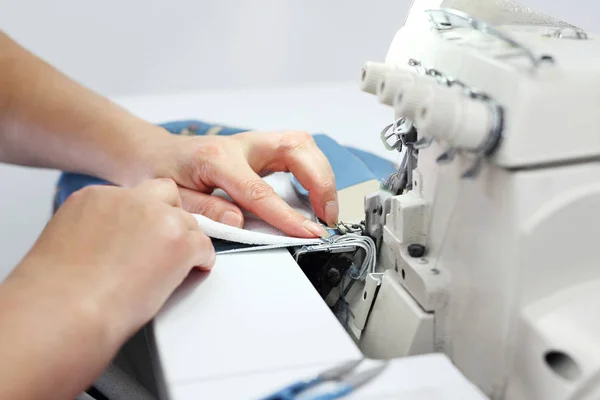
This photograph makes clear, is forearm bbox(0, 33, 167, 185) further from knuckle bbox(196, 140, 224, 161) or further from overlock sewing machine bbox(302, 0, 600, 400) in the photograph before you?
overlock sewing machine bbox(302, 0, 600, 400)

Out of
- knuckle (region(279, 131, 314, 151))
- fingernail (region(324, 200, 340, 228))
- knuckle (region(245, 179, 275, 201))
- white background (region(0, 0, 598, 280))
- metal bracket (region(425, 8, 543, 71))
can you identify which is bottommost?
white background (region(0, 0, 598, 280))

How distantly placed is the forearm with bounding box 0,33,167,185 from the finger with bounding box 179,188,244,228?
0.12 m

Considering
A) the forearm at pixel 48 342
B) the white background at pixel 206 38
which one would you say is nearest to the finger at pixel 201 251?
the forearm at pixel 48 342

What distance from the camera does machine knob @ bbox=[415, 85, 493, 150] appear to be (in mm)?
451

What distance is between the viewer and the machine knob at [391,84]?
50cm

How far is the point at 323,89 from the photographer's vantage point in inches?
74.5

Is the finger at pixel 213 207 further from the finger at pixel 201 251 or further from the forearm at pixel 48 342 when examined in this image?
the forearm at pixel 48 342

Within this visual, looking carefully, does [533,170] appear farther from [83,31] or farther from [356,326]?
[83,31]

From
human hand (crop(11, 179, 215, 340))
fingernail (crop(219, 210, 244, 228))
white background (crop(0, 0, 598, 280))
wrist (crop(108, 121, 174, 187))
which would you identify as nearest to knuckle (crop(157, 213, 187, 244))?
human hand (crop(11, 179, 215, 340))

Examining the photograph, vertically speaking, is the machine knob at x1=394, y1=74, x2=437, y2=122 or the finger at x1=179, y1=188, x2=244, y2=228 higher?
the machine knob at x1=394, y1=74, x2=437, y2=122

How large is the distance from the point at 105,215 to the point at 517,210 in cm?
34

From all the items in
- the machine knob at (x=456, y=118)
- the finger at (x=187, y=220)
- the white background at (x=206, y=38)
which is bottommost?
the white background at (x=206, y=38)

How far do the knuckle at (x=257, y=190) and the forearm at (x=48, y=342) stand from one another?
276mm

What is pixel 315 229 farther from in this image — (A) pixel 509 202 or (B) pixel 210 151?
(A) pixel 509 202
